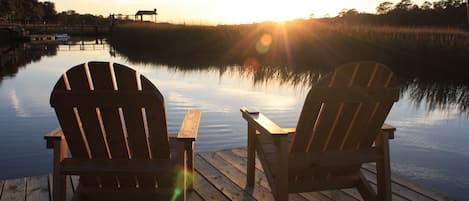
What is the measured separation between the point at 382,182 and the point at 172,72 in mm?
10734

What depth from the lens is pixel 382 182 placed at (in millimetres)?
2598

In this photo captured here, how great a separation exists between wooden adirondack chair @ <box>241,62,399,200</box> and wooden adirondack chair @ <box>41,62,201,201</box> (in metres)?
0.58

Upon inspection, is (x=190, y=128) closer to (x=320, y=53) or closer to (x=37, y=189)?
(x=37, y=189)

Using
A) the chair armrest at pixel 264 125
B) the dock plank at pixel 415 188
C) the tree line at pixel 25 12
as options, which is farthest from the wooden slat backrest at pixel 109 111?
the tree line at pixel 25 12

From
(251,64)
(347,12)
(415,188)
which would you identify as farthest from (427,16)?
(415,188)

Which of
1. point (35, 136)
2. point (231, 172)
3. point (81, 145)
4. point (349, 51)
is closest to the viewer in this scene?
point (81, 145)

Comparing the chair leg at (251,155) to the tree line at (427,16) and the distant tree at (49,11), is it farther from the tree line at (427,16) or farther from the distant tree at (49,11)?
the distant tree at (49,11)

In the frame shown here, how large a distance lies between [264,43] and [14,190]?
14.7m

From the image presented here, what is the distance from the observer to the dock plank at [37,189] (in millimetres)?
2932

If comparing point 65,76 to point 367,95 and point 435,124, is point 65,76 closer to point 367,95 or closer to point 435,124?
point 367,95

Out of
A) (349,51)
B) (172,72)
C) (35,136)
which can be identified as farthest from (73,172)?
(349,51)

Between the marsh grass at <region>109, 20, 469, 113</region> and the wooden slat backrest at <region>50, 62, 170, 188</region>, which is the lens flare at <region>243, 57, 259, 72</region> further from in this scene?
the wooden slat backrest at <region>50, 62, 170, 188</region>

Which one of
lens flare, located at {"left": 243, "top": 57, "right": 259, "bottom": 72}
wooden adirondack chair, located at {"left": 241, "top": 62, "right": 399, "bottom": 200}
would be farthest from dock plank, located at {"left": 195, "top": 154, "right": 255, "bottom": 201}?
lens flare, located at {"left": 243, "top": 57, "right": 259, "bottom": 72}

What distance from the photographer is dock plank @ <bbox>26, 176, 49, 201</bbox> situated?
293cm
